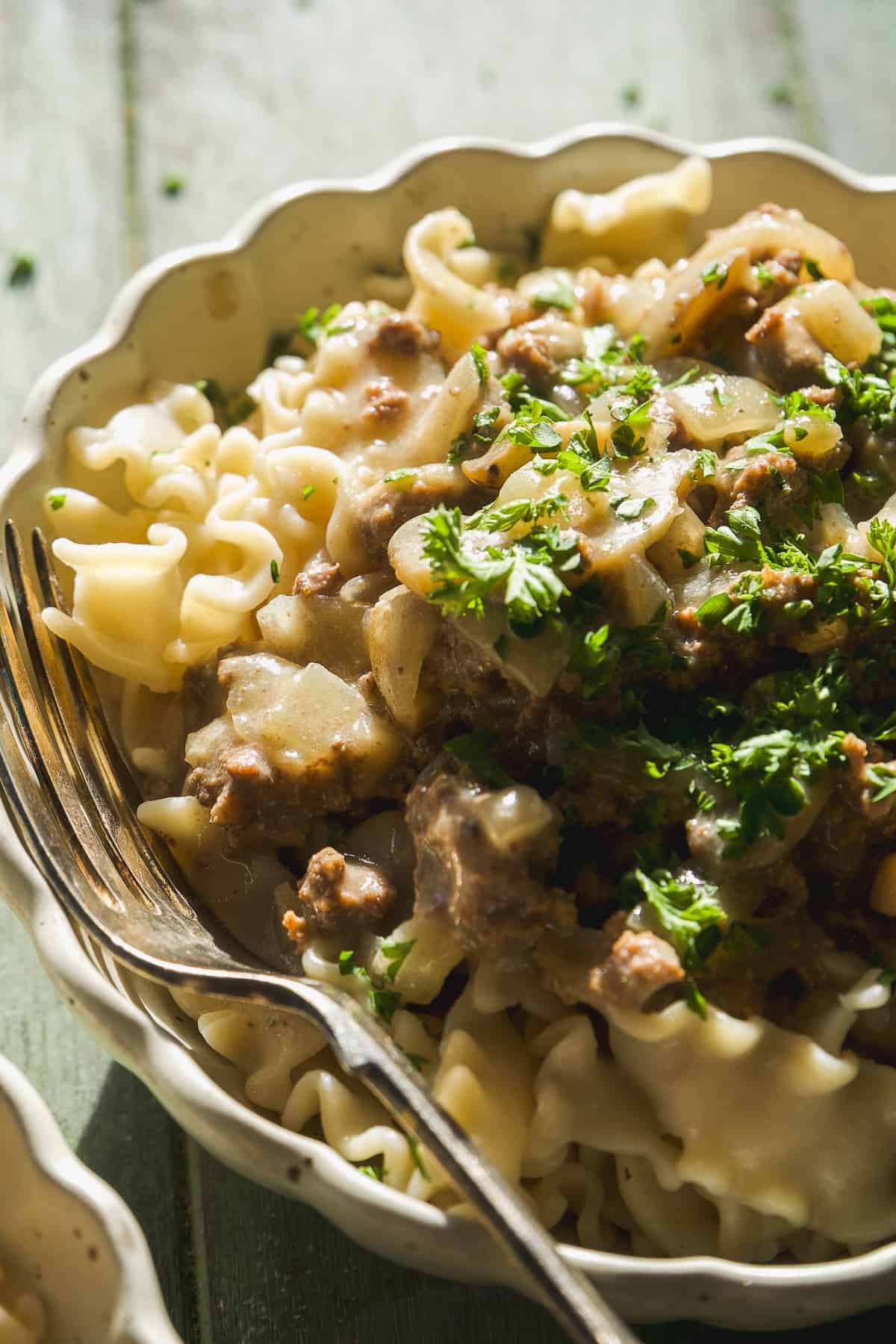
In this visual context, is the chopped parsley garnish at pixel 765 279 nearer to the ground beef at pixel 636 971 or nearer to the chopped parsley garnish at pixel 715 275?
the chopped parsley garnish at pixel 715 275

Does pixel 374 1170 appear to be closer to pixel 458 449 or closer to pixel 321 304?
pixel 458 449

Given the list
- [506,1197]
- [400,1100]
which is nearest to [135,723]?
[400,1100]

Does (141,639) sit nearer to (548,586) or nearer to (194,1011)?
(194,1011)

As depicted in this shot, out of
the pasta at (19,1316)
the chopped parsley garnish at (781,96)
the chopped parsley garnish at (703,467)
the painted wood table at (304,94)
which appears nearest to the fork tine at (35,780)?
the pasta at (19,1316)

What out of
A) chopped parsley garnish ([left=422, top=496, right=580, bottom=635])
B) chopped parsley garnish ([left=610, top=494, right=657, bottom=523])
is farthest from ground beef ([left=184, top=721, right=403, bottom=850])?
chopped parsley garnish ([left=610, top=494, right=657, bottom=523])

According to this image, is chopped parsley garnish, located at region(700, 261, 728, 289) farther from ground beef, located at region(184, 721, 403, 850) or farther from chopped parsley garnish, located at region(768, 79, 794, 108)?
chopped parsley garnish, located at region(768, 79, 794, 108)
